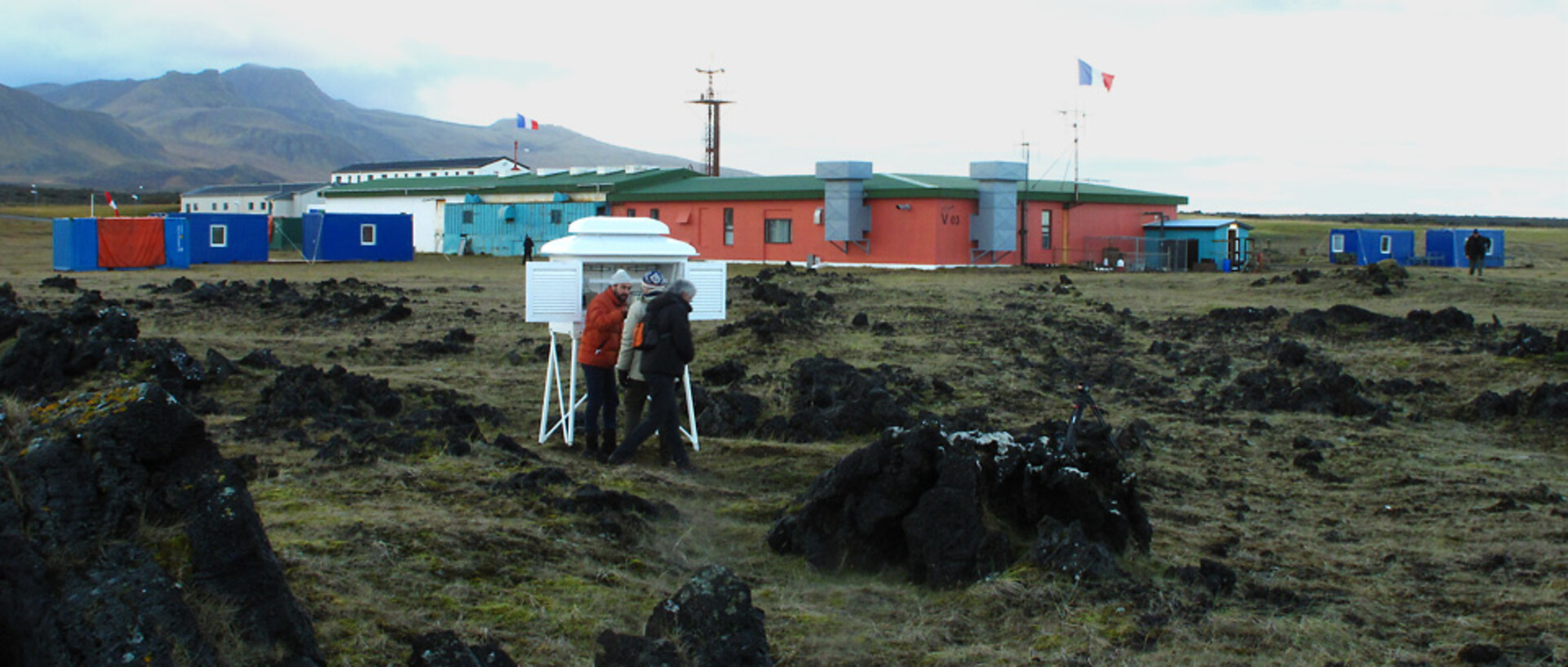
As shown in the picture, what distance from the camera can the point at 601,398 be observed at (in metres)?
10.4

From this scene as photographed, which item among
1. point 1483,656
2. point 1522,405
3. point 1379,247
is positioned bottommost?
point 1483,656

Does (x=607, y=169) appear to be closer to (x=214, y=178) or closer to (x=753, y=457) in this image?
(x=753, y=457)

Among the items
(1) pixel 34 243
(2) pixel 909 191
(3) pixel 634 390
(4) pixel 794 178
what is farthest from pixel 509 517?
(1) pixel 34 243

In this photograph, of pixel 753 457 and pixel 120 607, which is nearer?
pixel 120 607

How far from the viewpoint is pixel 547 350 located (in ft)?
56.3

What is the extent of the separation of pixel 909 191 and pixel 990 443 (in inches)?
1312

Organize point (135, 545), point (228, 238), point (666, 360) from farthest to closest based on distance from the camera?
1. point (228, 238)
2. point (666, 360)
3. point (135, 545)

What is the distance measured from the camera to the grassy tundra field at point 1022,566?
5.91 meters

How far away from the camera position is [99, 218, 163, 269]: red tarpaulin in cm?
3725

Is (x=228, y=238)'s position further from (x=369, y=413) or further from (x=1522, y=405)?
(x=1522, y=405)

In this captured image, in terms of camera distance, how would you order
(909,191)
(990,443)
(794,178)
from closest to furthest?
(990,443), (909,191), (794,178)

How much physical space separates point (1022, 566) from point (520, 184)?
5002cm

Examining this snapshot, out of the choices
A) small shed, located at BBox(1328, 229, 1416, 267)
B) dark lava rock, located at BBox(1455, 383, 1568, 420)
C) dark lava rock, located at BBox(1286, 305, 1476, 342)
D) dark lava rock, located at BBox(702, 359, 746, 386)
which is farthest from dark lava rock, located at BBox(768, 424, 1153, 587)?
small shed, located at BBox(1328, 229, 1416, 267)

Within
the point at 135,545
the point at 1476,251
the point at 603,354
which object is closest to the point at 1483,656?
the point at 135,545
